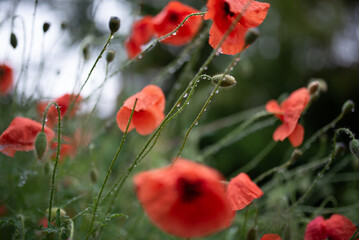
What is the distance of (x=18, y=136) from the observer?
0.81 metres

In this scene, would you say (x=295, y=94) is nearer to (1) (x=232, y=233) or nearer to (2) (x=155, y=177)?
(1) (x=232, y=233)

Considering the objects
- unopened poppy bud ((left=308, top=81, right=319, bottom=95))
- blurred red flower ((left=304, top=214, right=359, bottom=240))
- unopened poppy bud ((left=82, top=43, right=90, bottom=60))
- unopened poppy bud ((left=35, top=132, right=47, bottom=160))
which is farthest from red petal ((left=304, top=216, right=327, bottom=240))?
unopened poppy bud ((left=82, top=43, right=90, bottom=60))

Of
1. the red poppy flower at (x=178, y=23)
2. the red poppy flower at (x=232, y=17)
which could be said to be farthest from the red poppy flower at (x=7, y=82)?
the red poppy flower at (x=232, y=17)

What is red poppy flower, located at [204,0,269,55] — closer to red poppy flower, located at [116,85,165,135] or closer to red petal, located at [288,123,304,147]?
red poppy flower, located at [116,85,165,135]

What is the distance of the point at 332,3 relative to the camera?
3.48 meters

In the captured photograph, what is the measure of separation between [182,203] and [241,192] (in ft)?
0.84

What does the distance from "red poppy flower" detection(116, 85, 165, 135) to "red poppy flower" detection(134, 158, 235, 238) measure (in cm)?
36

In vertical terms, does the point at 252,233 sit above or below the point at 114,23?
below

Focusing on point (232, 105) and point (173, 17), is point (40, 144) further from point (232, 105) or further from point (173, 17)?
point (232, 105)

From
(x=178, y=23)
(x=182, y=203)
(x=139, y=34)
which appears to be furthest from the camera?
(x=139, y=34)

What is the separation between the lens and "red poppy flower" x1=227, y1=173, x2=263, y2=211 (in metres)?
0.70

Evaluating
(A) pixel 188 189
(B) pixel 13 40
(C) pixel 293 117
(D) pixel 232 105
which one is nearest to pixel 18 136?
(B) pixel 13 40

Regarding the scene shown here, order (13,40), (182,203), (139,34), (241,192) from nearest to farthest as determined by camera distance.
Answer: (182,203), (241,192), (13,40), (139,34)

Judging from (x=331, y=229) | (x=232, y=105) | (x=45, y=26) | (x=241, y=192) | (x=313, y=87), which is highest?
(x=45, y=26)
